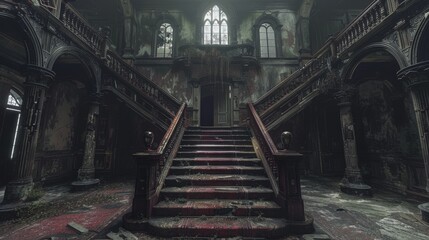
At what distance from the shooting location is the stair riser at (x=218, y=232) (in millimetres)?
3547

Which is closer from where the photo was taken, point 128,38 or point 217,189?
point 217,189

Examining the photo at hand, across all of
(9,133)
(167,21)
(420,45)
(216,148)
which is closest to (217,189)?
(216,148)

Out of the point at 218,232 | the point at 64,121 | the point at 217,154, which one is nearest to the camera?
the point at 218,232

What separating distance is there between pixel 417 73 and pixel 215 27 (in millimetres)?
10747

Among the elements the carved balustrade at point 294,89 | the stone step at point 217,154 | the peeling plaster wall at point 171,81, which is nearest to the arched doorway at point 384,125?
the carved balustrade at point 294,89

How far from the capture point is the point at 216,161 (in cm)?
618

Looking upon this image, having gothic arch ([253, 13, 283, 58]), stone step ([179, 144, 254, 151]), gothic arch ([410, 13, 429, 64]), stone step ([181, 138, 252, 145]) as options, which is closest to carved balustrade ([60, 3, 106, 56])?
stone step ([181, 138, 252, 145])

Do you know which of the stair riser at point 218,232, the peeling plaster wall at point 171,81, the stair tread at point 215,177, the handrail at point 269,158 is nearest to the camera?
the stair riser at point 218,232

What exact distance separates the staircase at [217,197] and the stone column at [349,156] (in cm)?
357

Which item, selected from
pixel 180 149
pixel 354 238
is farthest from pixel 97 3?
pixel 354 238

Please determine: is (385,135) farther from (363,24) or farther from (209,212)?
(209,212)

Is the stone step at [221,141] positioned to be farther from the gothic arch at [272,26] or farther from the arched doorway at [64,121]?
the gothic arch at [272,26]

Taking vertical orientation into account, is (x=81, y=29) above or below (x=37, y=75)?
above

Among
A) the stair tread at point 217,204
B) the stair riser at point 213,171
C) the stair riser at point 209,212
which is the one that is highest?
the stair riser at point 213,171
